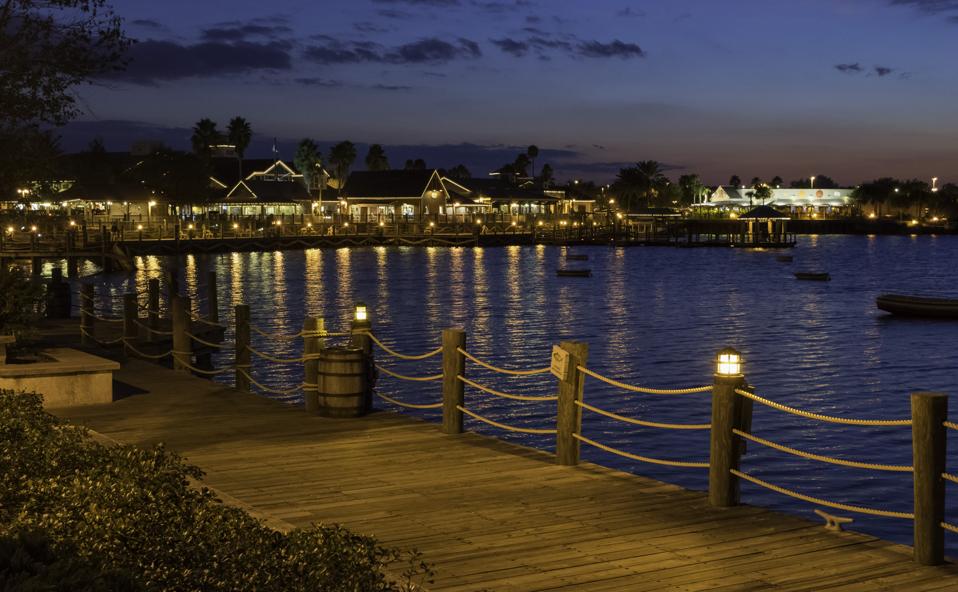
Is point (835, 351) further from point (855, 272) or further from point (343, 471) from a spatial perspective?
point (855, 272)

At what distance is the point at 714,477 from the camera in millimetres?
10523

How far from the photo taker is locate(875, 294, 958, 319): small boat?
52781 millimetres

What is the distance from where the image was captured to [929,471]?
886 centimetres

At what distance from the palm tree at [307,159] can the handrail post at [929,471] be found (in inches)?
6172

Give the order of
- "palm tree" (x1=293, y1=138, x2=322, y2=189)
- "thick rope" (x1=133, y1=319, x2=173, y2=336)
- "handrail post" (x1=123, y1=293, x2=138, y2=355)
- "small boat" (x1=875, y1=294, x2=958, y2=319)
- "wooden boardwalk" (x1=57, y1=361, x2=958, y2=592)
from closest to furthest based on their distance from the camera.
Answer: "wooden boardwalk" (x1=57, y1=361, x2=958, y2=592), "thick rope" (x1=133, y1=319, x2=173, y2=336), "handrail post" (x1=123, y1=293, x2=138, y2=355), "small boat" (x1=875, y1=294, x2=958, y2=319), "palm tree" (x1=293, y1=138, x2=322, y2=189)

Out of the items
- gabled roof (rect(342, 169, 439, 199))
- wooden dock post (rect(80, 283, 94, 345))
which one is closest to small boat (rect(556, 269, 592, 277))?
gabled roof (rect(342, 169, 439, 199))

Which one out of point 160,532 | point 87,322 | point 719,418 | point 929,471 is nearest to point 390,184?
point 87,322

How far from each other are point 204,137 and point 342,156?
107ft

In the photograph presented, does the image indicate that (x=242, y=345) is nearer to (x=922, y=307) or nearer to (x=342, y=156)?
(x=922, y=307)

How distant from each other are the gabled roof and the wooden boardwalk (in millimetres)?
125779

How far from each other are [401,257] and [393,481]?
10539 cm

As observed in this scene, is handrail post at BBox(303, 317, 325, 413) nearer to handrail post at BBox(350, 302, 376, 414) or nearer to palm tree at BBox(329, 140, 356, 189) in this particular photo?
handrail post at BBox(350, 302, 376, 414)

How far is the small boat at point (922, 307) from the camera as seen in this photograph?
173 ft

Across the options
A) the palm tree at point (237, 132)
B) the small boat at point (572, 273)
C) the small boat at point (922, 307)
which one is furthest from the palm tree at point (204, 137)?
the small boat at point (922, 307)
